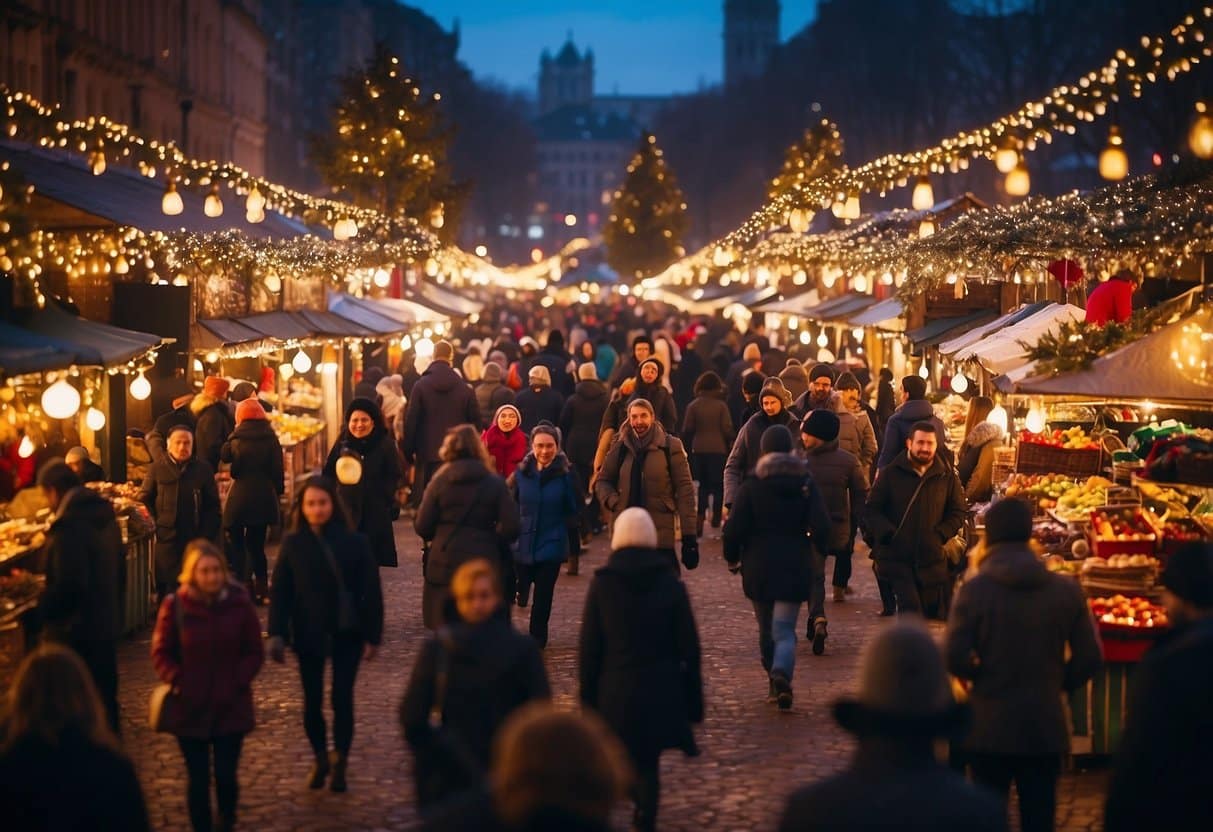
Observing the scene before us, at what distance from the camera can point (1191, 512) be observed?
39.4 feet

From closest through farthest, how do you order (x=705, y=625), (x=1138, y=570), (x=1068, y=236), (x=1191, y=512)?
(x=1138, y=570) < (x=1191, y=512) < (x=705, y=625) < (x=1068, y=236)

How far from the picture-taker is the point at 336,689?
9250 millimetres

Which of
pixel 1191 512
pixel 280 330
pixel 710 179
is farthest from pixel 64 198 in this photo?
pixel 710 179

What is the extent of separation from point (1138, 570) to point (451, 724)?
15.8 ft

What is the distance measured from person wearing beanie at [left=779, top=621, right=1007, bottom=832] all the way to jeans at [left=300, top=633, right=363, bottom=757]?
4.37 meters

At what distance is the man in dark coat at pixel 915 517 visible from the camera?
12.0 metres

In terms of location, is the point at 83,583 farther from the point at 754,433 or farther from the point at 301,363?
the point at 301,363

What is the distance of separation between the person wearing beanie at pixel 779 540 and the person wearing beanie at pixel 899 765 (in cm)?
570

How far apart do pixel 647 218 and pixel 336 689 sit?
207ft

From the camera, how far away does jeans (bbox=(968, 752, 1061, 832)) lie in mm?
7613

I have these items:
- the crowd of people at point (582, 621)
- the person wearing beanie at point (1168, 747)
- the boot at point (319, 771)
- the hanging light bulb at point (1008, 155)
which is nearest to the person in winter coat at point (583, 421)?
the crowd of people at point (582, 621)

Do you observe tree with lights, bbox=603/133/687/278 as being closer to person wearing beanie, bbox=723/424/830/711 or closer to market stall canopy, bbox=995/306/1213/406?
market stall canopy, bbox=995/306/1213/406

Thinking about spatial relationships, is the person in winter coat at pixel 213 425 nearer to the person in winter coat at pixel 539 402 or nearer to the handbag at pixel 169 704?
the person in winter coat at pixel 539 402

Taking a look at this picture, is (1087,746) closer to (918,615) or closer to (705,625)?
(918,615)
